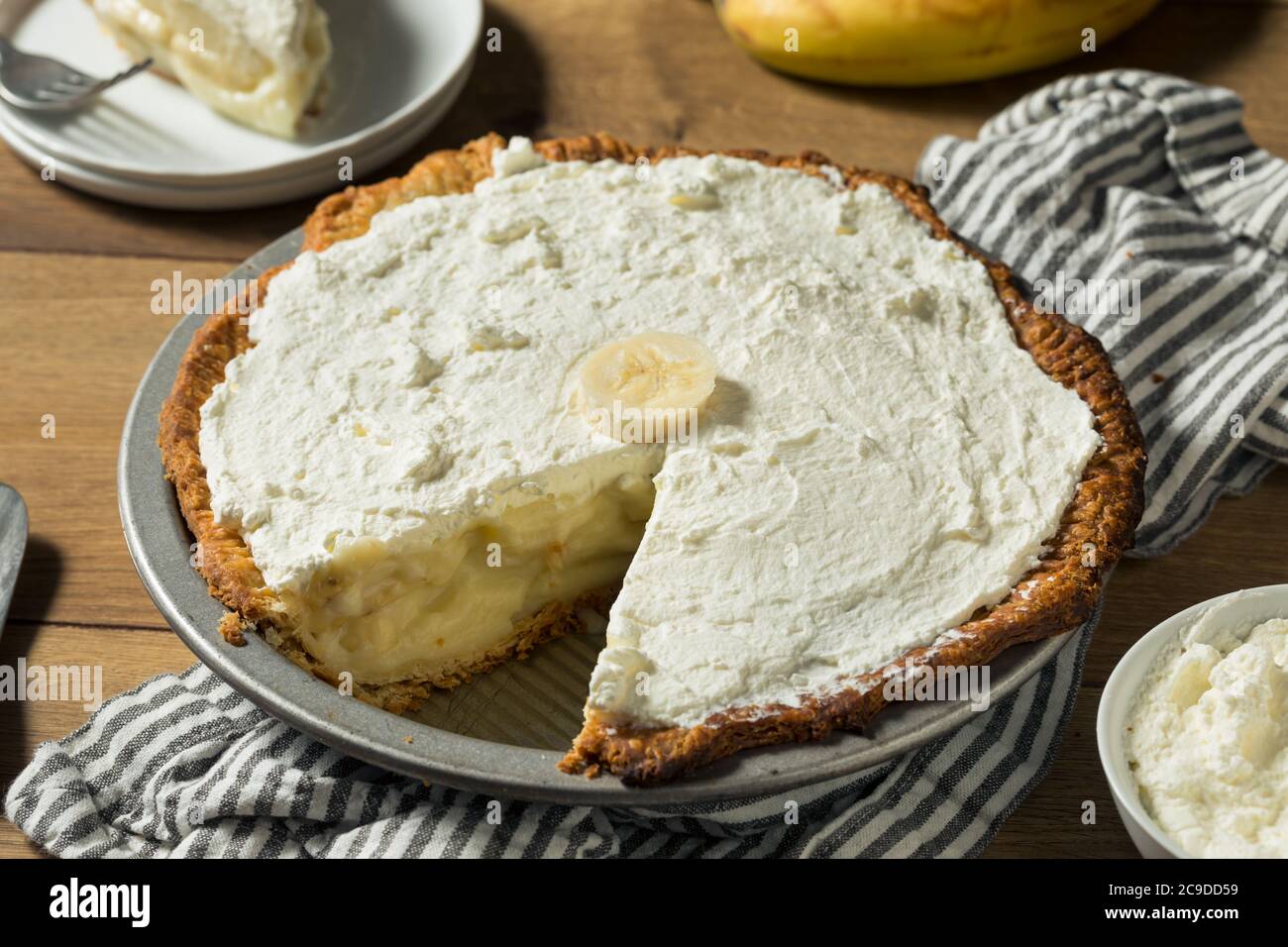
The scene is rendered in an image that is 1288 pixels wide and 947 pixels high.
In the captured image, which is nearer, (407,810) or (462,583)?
(407,810)

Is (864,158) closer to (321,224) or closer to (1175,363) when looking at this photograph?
(1175,363)

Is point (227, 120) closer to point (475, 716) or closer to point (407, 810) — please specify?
point (475, 716)

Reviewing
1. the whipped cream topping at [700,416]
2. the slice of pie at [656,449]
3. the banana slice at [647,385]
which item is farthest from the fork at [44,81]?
the banana slice at [647,385]

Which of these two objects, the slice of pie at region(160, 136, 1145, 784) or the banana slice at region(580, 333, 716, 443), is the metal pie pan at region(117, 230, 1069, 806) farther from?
the banana slice at region(580, 333, 716, 443)

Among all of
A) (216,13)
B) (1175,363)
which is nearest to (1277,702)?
(1175,363)

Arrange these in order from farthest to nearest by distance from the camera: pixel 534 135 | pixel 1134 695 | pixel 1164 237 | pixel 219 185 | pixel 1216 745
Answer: pixel 534 135, pixel 219 185, pixel 1164 237, pixel 1134 695, pixel 1216 745

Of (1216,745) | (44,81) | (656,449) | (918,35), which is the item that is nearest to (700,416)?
(656,449)

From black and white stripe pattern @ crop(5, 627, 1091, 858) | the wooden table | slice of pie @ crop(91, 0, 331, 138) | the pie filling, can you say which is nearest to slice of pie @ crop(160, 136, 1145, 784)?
the pie filling

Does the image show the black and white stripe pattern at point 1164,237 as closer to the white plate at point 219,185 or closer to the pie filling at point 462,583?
the pie filling at point 462,583
